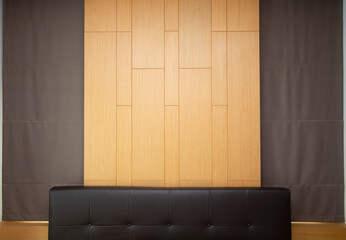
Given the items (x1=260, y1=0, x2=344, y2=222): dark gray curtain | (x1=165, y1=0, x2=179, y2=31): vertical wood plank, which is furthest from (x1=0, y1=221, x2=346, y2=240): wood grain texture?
(x1=165, y1=0, x2=179, y2=31): vertical wood plank

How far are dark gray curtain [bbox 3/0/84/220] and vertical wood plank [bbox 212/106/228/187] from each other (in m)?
1.20

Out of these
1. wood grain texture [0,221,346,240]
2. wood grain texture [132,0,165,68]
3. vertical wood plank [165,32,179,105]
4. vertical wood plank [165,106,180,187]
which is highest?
wood grain texture [132,0,165,68]

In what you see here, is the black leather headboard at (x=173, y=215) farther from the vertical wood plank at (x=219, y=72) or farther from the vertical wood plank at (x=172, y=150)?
the vertical wood plank at (x=219, y=72)

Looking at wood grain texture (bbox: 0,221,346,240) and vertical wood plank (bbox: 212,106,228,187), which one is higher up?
vertical wood plank (bbox: 212,106,228,187)

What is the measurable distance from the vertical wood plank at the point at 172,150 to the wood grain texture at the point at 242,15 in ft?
2.99

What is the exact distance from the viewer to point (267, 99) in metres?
2.38

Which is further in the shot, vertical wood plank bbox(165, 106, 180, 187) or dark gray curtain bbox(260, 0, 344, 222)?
dark gray curtain bbox(260, 0, 344, 222)

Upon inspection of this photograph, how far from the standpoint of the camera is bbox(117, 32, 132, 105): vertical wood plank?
225cm

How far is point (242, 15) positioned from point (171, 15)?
2.00 feet

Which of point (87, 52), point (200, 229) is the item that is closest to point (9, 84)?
point (87, 52)

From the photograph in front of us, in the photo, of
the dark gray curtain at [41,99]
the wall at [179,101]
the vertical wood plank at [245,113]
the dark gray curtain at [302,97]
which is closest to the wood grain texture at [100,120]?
the wall at [179,101]

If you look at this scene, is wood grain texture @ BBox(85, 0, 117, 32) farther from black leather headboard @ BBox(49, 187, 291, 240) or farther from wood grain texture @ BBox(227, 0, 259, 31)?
black leather headboard @ BBox(49, 187, 291, 240)

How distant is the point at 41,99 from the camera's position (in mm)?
2400

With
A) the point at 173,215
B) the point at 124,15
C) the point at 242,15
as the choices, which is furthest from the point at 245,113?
the point at 124,15
